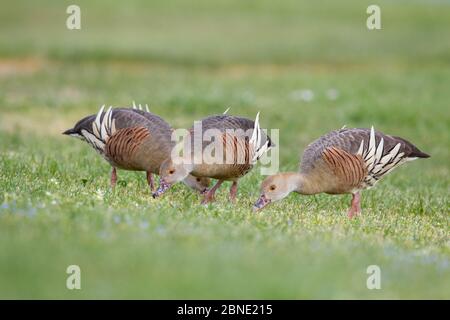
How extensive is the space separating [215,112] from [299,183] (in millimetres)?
9996

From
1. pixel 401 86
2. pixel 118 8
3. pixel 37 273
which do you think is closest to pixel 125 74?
pixel 401 86

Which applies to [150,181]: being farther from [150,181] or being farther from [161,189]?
[161,189]

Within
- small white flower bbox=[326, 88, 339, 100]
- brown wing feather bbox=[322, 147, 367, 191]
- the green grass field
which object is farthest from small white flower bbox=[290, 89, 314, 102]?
brown wing feather bbox=[322, 147, 367, 191]

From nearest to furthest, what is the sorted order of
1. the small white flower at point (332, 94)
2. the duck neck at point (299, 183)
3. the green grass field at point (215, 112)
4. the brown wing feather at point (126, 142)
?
1. the green grass field at point (215, 112)
2. the duck neck at point (299, 183)
3. the brown wing feather at point (126, 142)
4. the small white flower at point (332, 94)

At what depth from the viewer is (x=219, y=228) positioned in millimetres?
7945

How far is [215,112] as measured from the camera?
19500 millimetres

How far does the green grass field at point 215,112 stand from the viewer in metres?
6.56

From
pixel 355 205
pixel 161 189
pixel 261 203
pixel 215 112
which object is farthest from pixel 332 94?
pixel 161 189

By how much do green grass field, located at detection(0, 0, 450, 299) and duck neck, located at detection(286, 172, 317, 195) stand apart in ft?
0.90

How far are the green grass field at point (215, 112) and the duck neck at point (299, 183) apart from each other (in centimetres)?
27

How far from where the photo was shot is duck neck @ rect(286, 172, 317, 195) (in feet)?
31.4

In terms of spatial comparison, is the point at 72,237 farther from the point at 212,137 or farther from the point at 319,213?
the point at 319,213

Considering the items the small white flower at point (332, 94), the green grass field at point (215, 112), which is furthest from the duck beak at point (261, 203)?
the small white flower at point (332, 94)

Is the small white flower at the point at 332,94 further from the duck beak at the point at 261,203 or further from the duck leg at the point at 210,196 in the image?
the duck beak at the point at 261,203
